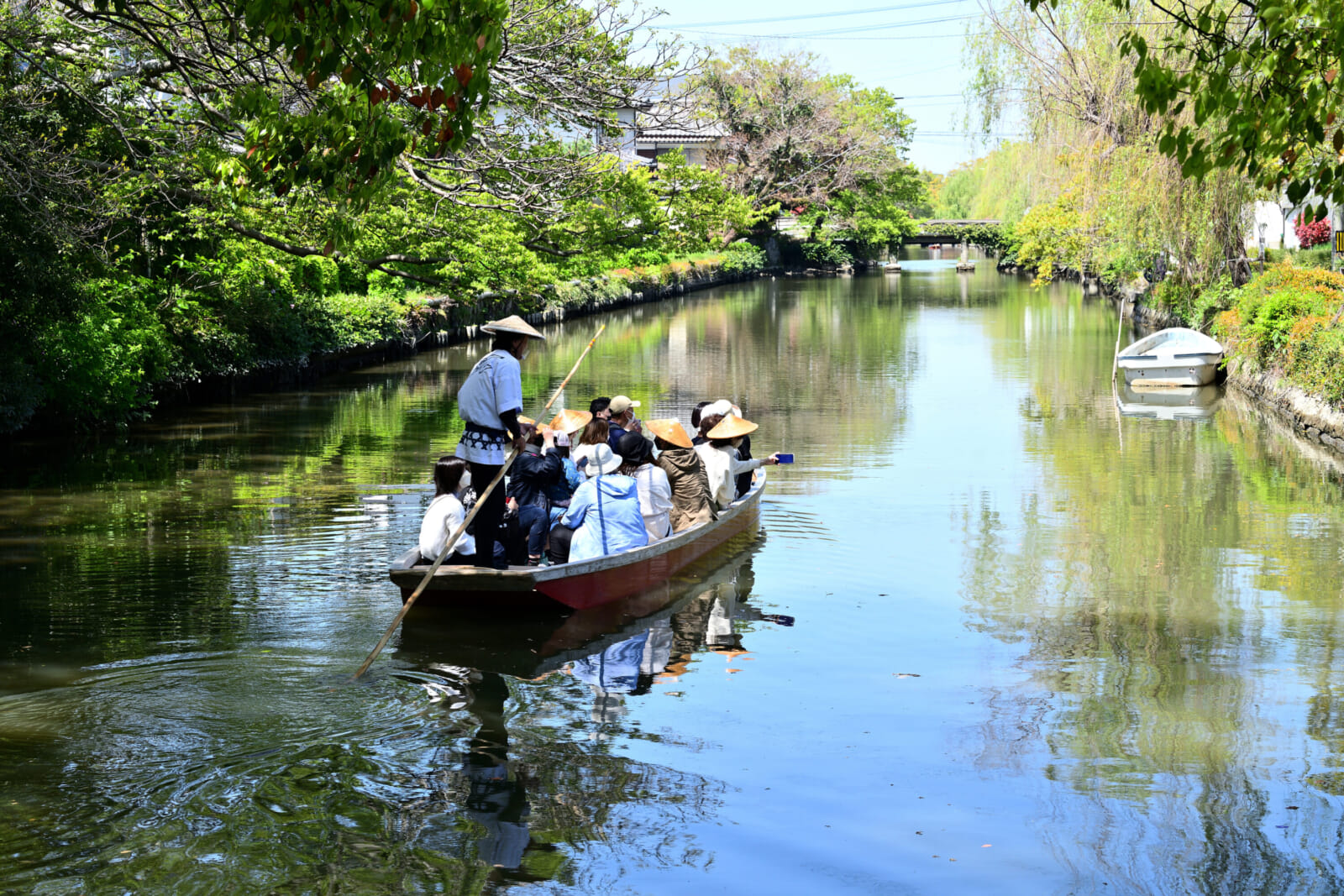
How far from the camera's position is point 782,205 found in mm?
65125

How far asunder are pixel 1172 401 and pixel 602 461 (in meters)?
14.4

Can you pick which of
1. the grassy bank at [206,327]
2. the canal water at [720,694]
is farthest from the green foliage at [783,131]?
the canal water at [720,694]

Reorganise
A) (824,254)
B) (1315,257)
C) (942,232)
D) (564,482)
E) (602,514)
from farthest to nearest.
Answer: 1. (942,232)
2. (824,254)
3. (1315,257)
4. (564,482)
5. (602,514)

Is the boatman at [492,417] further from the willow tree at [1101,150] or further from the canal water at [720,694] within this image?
the willow tree at [1101,150]

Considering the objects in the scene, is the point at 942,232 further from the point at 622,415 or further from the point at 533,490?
A: the point at 533,490

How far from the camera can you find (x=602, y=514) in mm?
8750

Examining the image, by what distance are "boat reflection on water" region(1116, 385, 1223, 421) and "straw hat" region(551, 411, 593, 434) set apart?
10.6 meters

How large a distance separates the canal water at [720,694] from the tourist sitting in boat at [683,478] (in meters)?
0.49

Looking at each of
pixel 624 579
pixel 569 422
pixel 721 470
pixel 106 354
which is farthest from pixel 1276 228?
pixel 624 579

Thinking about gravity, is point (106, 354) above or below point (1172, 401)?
above

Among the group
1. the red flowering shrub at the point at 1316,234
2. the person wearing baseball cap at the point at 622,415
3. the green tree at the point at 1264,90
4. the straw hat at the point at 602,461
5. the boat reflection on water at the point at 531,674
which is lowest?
the boat reflection on water at the point at 531,674

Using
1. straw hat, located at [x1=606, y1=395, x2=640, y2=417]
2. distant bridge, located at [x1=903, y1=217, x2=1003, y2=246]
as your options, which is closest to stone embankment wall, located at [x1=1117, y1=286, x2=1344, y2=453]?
straw hat, located at [x1=606, y1=395, x2=640, y2=417]

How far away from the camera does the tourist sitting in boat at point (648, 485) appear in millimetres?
9281

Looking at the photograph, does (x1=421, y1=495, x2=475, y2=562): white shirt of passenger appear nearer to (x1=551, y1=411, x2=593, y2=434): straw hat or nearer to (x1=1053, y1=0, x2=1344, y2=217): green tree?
(x1=551, y1=411, x2=593, y2=434): straw hat
